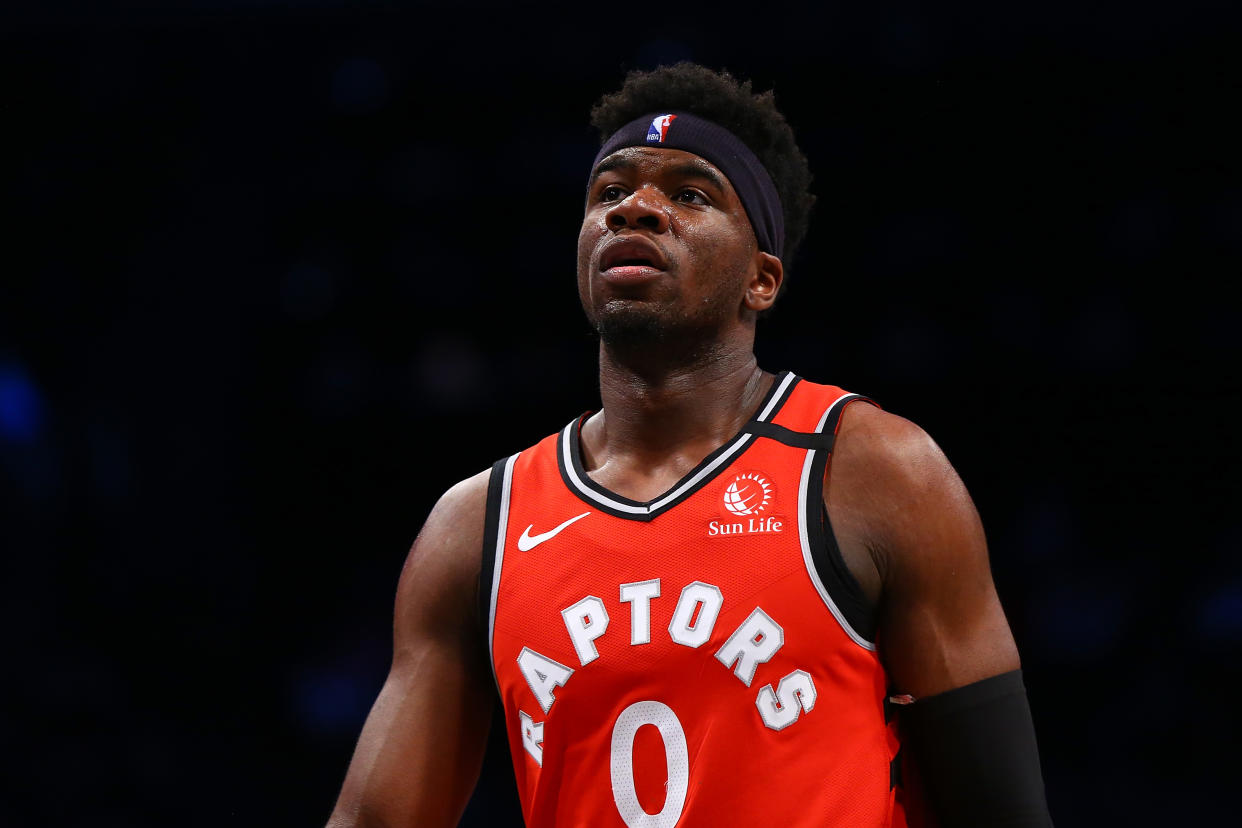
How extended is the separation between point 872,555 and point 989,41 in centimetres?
331

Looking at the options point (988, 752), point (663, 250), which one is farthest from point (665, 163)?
point (988, 752)

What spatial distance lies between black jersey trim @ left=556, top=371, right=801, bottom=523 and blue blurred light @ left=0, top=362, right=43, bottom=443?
3375 millimetres

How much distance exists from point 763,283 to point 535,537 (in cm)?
58

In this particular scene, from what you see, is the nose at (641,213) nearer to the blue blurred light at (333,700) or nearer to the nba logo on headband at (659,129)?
the nba logo on headband at (659,129)

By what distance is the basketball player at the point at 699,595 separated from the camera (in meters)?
1.79

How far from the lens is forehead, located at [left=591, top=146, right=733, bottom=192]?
2080 mm

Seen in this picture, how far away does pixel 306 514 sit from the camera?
481cm

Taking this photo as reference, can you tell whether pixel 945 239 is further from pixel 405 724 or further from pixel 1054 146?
pixel 405 724

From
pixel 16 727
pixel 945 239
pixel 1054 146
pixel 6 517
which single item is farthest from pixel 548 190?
pixel 16 727

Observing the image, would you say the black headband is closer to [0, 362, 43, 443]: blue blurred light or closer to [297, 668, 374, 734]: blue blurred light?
[297, 668, 374, 734]: blue blurred light

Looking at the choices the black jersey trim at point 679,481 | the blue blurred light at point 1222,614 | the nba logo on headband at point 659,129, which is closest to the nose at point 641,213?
the nba logo on headband at point 659,129

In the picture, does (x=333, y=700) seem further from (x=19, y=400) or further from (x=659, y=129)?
(x=659, y=129)

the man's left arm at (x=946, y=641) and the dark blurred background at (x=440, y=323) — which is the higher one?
the dark blurred background at (x=440, y=323)

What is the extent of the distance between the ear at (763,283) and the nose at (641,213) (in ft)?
0.64
